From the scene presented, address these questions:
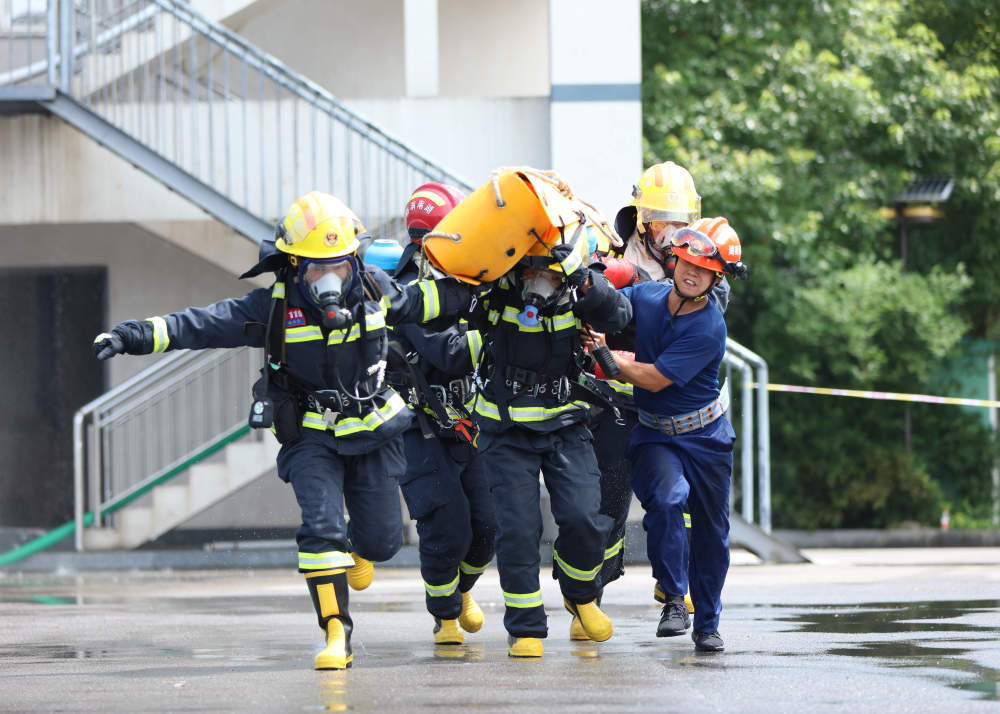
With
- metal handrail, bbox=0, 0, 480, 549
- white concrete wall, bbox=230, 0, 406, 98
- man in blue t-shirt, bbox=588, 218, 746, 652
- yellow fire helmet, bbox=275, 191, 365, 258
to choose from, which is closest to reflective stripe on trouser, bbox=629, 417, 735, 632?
man in blue t-shirt, bbox=588, 218, 746, 652

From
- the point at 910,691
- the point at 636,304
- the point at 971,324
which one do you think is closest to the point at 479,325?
the point at 636,304

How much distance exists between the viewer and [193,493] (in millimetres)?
14695

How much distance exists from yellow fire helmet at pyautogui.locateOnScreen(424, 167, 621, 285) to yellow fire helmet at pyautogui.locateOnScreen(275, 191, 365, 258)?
0.37 meters

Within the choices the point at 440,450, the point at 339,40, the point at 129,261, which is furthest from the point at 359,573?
the point at 339,40

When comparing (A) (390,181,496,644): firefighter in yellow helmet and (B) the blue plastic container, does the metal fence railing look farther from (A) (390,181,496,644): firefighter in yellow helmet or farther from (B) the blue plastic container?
(A) (390,181,496,644): firefighter in yellow helmet

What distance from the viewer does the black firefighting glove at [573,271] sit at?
6.71 meters

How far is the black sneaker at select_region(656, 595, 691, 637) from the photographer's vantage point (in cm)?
723

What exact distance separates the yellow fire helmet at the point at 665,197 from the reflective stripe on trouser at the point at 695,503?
111 cm

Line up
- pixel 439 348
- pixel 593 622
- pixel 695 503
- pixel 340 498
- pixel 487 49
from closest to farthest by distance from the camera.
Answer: pixel 340 498, pixel 695 503, pixel 593 622, pixel 439 348, pixel 487 49

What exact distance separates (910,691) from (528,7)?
12989 mm

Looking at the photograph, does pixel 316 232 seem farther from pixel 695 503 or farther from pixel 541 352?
pixel 695 503

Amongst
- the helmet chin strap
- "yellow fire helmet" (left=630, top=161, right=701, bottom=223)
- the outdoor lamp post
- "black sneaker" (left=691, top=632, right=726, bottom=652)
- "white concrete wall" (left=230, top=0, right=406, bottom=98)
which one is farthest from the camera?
the outdoor lamp post

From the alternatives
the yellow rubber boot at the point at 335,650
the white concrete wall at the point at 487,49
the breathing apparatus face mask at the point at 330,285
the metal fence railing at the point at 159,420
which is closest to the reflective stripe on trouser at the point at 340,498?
the yellow rubber boot at the point at 335,650

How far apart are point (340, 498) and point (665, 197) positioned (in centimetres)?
211
